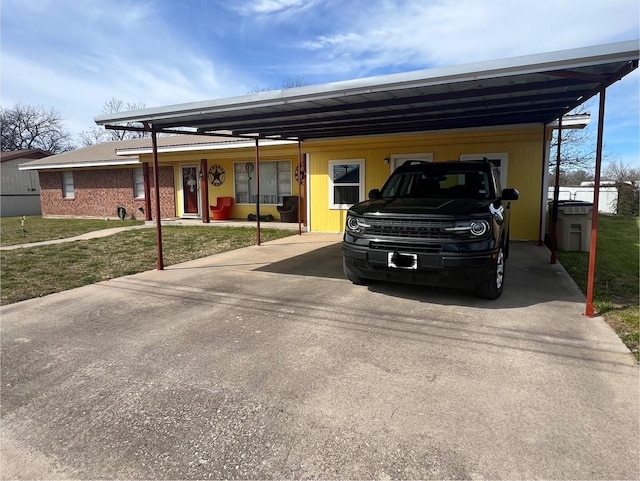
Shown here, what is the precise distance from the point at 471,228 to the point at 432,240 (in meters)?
0.45

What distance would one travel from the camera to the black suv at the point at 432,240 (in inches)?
183

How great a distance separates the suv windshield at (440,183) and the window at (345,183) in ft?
16.4

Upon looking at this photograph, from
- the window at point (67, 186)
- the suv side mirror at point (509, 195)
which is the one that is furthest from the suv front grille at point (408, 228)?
the window at point (67, 186)

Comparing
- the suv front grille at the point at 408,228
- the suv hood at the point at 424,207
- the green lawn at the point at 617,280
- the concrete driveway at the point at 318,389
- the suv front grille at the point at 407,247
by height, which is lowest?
the concrete driveway at the point at 318,389

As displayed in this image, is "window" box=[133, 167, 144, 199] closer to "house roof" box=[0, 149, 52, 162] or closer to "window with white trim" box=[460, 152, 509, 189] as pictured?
"window with white trim" box=[460, 152, 509, 189]

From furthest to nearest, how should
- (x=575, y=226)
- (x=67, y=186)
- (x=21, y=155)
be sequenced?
(x=21, y=155), (x=67, y=186), (x=575, y=226)

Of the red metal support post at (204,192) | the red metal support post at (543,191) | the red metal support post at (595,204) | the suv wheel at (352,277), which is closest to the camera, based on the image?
the red metal support post at (595,204)

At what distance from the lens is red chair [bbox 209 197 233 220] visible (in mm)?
15469

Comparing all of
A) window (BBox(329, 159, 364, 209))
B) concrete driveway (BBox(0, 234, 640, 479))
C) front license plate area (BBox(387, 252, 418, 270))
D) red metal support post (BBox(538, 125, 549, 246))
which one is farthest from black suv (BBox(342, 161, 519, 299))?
window (BBox(329, 159, 364, 209))

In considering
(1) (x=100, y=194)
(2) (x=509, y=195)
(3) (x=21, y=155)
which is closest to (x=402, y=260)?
(2) (x=509, y=195)

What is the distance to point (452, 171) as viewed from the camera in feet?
20.2

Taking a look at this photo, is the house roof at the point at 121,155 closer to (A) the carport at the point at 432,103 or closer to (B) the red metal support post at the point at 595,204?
(A) the carport at the point at 432,103

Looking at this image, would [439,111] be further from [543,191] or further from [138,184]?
[138,184]

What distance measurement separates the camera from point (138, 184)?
18469 millimetres
